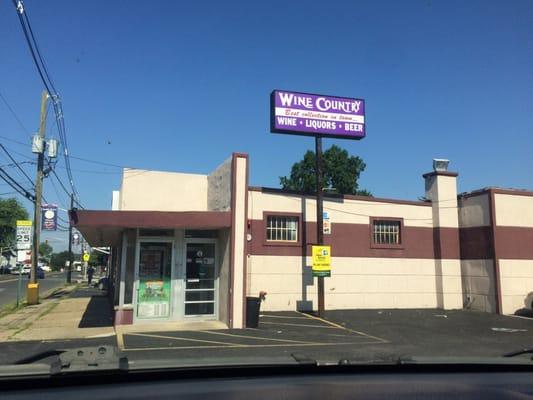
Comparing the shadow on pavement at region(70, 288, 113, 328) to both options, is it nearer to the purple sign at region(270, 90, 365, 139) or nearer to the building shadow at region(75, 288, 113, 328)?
the building shadow at region(75, 288, 113, 328)

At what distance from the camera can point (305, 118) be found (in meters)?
20.2

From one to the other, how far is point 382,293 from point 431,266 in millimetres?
2708

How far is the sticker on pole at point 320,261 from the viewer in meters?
18.6

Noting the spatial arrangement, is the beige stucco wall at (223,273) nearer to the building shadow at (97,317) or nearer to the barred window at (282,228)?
the building shadow at (97,317)

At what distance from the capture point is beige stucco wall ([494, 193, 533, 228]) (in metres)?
21.1

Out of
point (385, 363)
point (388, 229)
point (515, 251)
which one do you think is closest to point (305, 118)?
point (388, 229)

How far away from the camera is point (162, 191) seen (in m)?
20.4

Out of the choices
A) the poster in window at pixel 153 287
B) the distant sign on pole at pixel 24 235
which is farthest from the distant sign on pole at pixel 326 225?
the distant sign on pole at pixel 24 235

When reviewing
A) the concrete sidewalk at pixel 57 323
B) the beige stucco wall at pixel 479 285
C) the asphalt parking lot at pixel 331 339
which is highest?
the beige stucco wall at pixel 479 285

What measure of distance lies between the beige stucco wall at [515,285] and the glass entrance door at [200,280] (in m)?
12.0

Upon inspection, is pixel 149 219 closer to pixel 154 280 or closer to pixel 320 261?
pixel 154 280

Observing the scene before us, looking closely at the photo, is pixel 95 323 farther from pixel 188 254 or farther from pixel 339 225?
pixel 339 225

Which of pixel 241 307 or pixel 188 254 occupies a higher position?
pixel 188 254

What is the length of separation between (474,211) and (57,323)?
17.1 meters
